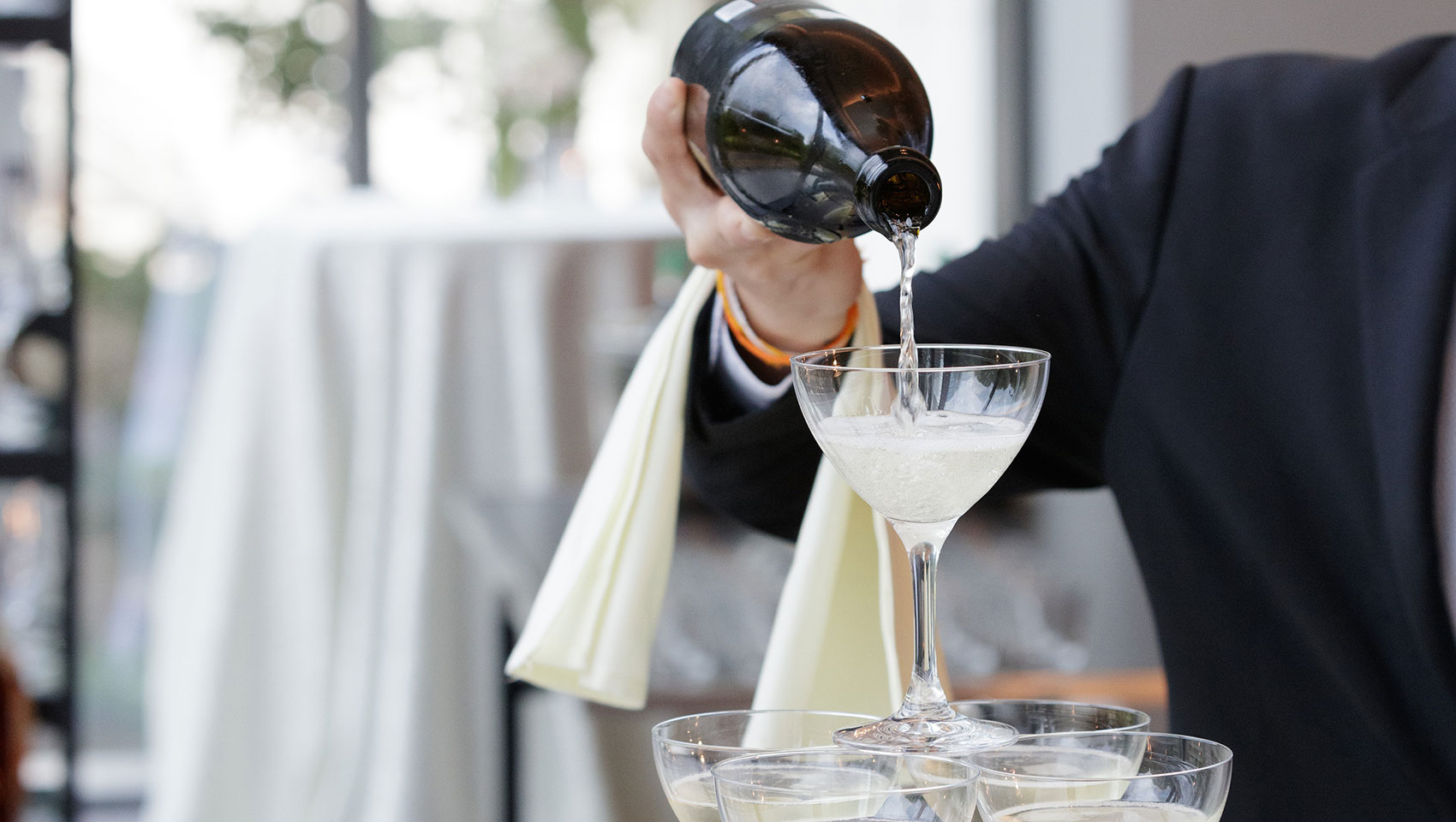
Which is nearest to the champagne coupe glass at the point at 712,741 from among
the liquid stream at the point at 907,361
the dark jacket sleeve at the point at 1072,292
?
the liquid stream at the point at 907,361

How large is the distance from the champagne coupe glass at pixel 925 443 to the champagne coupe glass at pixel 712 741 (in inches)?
0.6

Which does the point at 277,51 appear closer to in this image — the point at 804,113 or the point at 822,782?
the point at 804,113

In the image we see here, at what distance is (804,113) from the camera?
1.90ft

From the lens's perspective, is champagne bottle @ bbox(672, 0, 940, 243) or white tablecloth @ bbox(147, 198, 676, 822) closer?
champagne bottle @ bbox(672, 0, 940, 243)

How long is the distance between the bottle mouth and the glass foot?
18 cm

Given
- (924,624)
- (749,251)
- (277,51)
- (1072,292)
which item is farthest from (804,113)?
(277,51)

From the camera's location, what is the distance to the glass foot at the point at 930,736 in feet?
1.43

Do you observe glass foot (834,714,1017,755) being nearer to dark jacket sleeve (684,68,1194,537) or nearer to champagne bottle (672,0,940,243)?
champagne bottle (672,0,940,243)

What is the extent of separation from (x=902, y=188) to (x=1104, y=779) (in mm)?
230

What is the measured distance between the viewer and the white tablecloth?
2227 mm

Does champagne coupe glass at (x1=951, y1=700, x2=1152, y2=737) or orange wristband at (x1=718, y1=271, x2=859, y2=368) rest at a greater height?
orange wristband at (x1=718, y1=271, x2=859, y2=368)

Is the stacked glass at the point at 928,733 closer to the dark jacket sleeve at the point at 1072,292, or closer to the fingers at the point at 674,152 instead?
the fingers at the point at 674,152

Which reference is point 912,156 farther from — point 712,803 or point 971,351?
point 712,803

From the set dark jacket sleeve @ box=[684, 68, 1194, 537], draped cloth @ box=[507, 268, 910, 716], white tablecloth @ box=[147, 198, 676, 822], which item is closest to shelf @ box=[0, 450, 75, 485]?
white tablecloth @ box=[147, 198, 676, 822]
